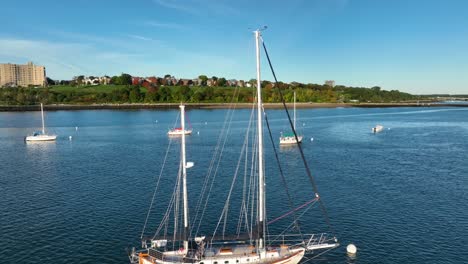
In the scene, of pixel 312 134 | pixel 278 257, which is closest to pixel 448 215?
pixel 278 257

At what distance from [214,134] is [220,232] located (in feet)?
Result: 278

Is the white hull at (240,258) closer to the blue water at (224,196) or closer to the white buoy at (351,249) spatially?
the blue water at (224,196)

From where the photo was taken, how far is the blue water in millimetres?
35062

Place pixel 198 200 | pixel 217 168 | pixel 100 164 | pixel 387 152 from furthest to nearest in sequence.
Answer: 1. pixel 387 152
2. pixel 100 164
3. pixel 217 168
4. pixel 198 200

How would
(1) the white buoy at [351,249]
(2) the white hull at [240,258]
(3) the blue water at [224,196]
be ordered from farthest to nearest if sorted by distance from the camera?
(3) the blue water at [224,196]
(1) the white buoy at [351,249]
(2) the white hull at [240,258]

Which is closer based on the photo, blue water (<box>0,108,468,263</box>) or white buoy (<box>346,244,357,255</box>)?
white buoy (<box>346,244,357,255</box>)

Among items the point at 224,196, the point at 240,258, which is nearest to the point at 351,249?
the point at 240,258

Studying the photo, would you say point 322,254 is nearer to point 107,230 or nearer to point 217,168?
point 107,230

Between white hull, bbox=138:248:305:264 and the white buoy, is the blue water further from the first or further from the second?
white hull, bbox=138:248:305:264

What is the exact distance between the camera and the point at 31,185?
56.9m

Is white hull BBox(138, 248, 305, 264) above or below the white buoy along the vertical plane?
above

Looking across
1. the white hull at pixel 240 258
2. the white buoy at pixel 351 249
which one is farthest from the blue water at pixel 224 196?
the white hull at pixel 240 258

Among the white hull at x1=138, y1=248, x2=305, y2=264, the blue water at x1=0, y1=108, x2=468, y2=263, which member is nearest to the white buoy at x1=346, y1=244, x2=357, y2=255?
the blue water at x1=0, y1=108, x2=468, y2=263

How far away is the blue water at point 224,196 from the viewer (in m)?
35.1
